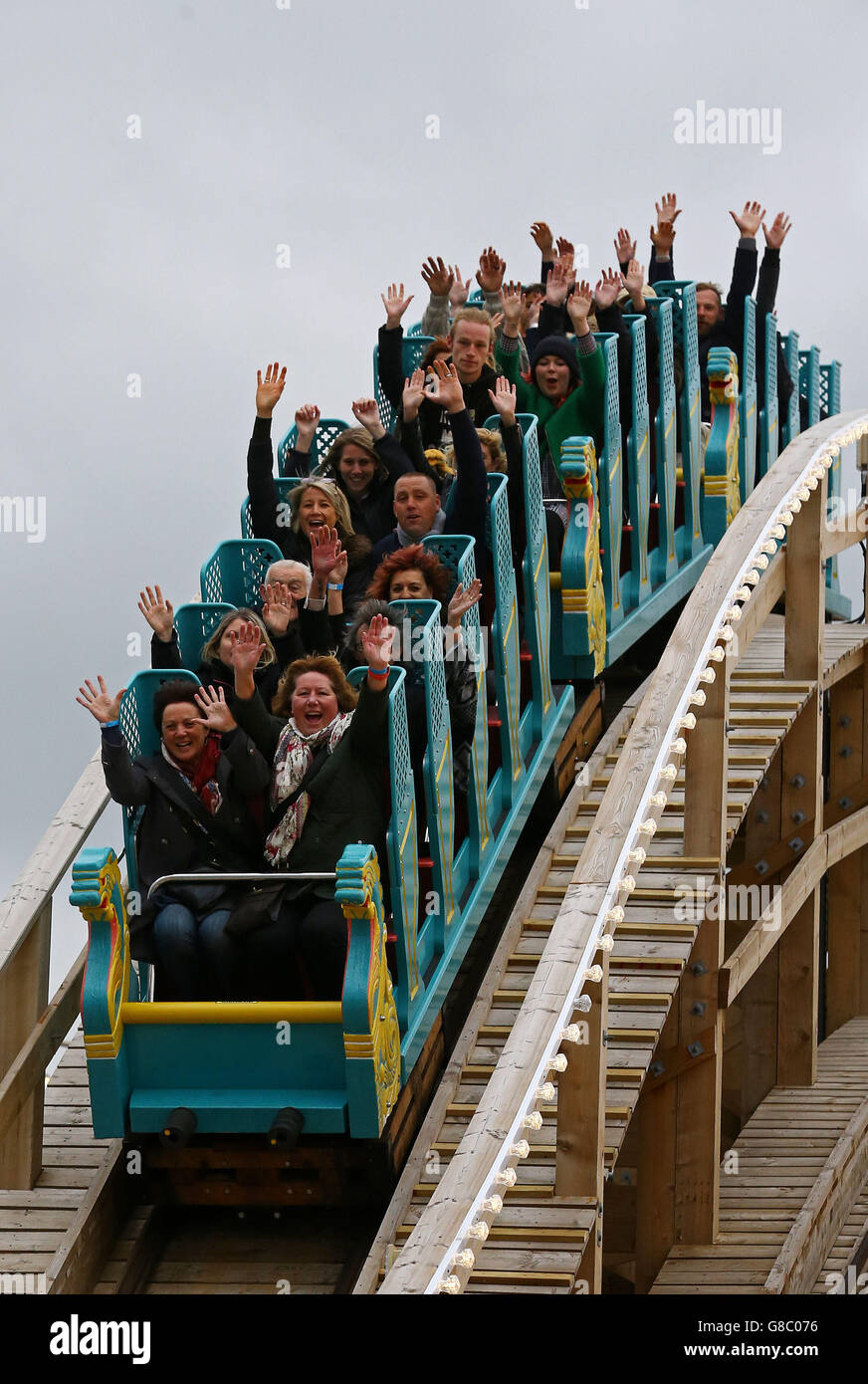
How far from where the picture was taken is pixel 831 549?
30.0 feet

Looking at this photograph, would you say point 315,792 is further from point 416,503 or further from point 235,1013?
point 416,503

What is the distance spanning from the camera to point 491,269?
10320 mm

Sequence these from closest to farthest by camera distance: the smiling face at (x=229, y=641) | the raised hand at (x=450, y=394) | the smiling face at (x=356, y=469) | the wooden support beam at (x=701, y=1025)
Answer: the smiling face at (x=229, y=641) → the wooden support beam at (x=701, y=1025) → the raised hand at (x=450, y=394) → the smiling face at (x=356, y=469)

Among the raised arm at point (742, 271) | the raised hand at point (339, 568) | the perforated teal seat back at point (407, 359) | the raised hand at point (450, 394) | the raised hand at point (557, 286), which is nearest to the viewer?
the raised hand at point (339, 568)

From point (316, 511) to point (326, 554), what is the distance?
54 cm

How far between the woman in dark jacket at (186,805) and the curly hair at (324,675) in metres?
0.23

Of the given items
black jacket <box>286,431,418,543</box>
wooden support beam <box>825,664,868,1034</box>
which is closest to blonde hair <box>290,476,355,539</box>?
black jacket <box>286,431,418,543</box>

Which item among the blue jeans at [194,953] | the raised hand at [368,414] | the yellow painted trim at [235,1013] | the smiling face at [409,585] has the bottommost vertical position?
the yellow painted trim at [235,1013]

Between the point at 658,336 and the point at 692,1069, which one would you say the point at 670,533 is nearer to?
the point at 658,336

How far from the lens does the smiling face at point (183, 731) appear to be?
22.1 feet

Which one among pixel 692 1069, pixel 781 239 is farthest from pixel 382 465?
pixel 781 239

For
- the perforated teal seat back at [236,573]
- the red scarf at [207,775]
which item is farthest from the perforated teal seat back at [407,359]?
the red scarf at [207,775]

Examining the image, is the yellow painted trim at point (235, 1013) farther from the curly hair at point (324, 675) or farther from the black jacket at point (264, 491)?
the black jacket at point (264, 491)
